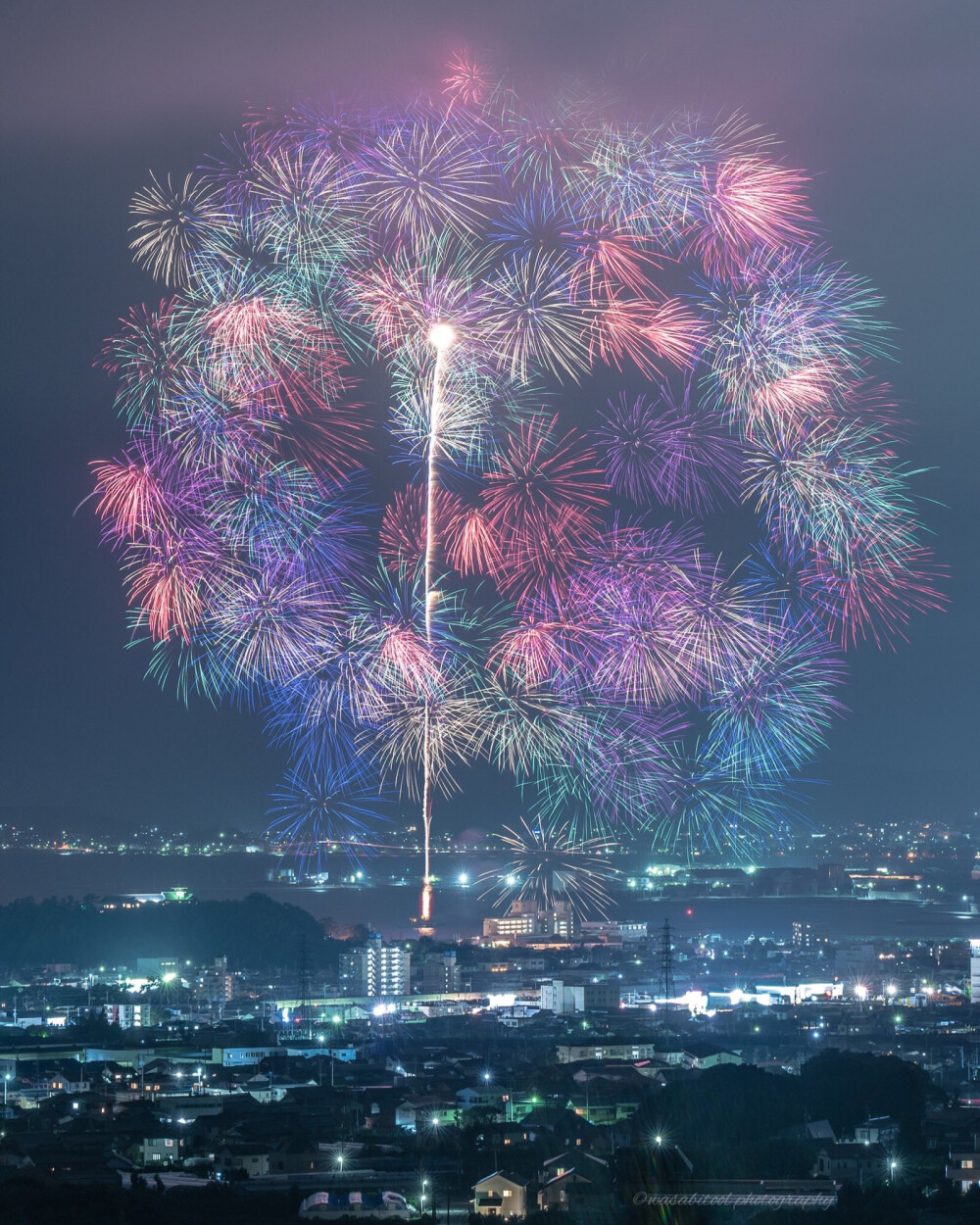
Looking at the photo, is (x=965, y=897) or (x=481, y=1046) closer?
(x=481, y=1046)

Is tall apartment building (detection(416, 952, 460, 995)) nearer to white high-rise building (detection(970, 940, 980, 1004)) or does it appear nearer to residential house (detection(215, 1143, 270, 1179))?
white high-rise building (detection(970, 940, 980, 1004))

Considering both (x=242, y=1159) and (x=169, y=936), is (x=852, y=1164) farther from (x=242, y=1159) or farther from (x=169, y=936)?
(x=169, y=936)

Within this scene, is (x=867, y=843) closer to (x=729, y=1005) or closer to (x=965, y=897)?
(x=965, y=897)

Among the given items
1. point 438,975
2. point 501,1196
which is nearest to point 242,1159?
point 501,1196

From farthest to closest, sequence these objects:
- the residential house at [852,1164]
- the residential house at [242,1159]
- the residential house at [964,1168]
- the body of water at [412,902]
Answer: the body of water at [412,902] → the residential house at [242,1159] → the residential house at [852,1164] → the residential house at [964,1168]

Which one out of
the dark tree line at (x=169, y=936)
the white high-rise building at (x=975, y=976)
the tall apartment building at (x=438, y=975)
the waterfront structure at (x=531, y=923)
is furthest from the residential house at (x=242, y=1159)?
the waterfront structure at (x=531, y=923)

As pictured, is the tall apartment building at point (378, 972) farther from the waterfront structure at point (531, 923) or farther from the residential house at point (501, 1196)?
the residential house at point (501, 1196)

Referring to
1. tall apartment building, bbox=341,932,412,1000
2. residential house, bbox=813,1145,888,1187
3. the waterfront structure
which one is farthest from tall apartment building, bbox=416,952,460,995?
residential house, bbox=813,1145,888,1187

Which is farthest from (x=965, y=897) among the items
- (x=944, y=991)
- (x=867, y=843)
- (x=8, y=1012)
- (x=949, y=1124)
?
(x=949, y=1124)
